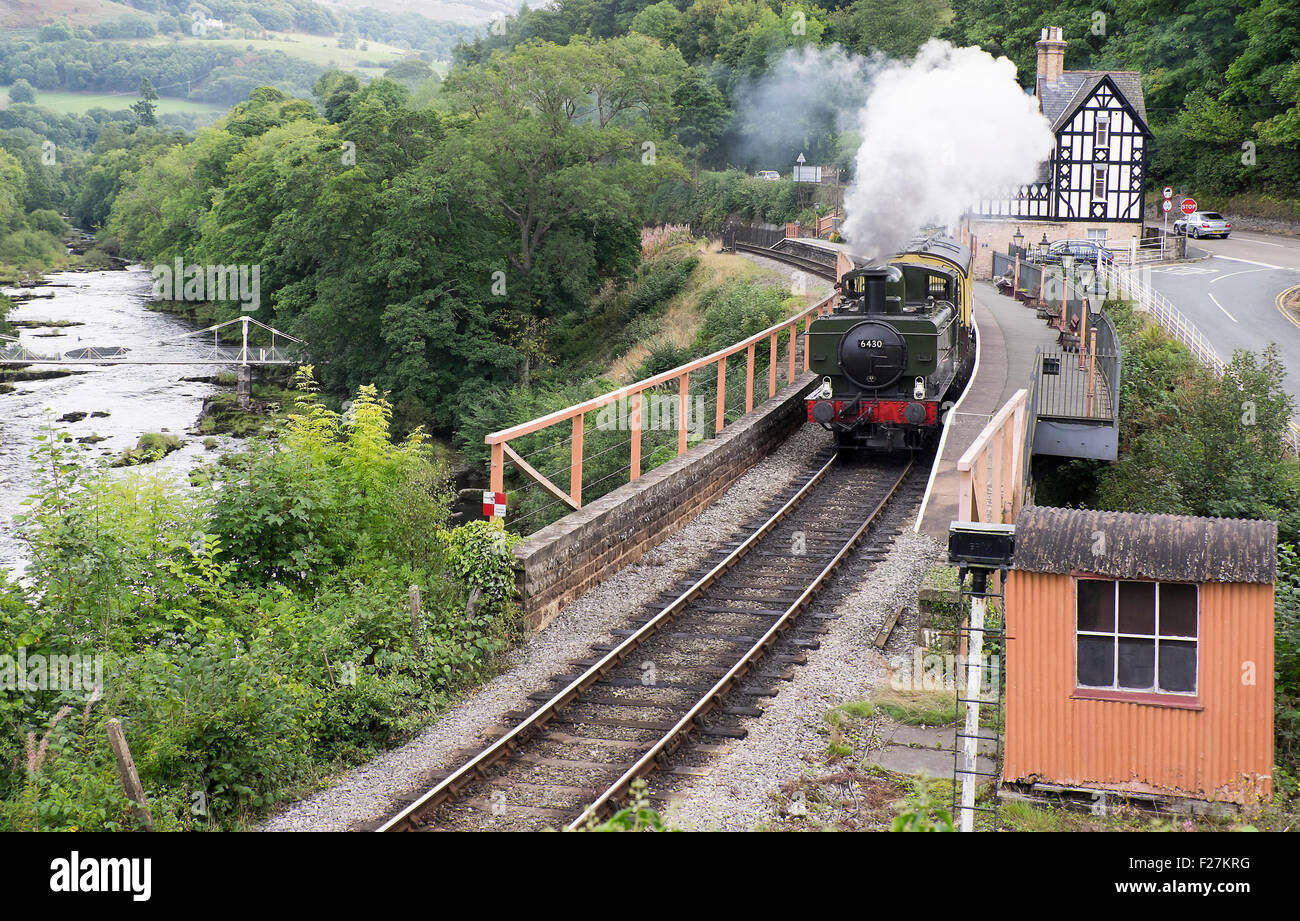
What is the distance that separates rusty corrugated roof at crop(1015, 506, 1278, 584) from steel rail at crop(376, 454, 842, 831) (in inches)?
156

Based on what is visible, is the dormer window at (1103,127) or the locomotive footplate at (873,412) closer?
the locomotive footplate at (873,412)

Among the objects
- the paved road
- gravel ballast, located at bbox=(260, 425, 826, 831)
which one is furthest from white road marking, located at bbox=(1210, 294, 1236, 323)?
gravel ballast, located at bbox=(260, 425, 826, 831)

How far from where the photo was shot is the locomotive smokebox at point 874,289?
1770cm

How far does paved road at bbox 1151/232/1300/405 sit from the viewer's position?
26.1 metres

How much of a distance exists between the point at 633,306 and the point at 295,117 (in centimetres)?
3636

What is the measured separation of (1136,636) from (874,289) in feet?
33.2

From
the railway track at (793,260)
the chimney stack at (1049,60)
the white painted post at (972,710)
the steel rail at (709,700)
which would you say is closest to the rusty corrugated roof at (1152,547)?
the white painted post at (972,710)

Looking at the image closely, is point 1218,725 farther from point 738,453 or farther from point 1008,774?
point 738,453

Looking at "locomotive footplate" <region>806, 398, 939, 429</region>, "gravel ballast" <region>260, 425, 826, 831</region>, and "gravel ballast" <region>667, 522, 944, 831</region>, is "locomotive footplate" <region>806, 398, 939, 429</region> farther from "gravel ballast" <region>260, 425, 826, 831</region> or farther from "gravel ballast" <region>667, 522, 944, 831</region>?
"gravel ballast" <region>667, 522, 944, 831</region>

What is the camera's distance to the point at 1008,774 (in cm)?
875

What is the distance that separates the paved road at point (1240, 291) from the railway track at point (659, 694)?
42.5 ft

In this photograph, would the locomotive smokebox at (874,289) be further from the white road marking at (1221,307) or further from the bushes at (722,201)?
the bushes at (722,201)

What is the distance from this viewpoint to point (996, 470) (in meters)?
12.7

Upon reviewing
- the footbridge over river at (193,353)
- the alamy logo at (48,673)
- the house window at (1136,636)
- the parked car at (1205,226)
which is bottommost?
the alamy logo at (48,673)
